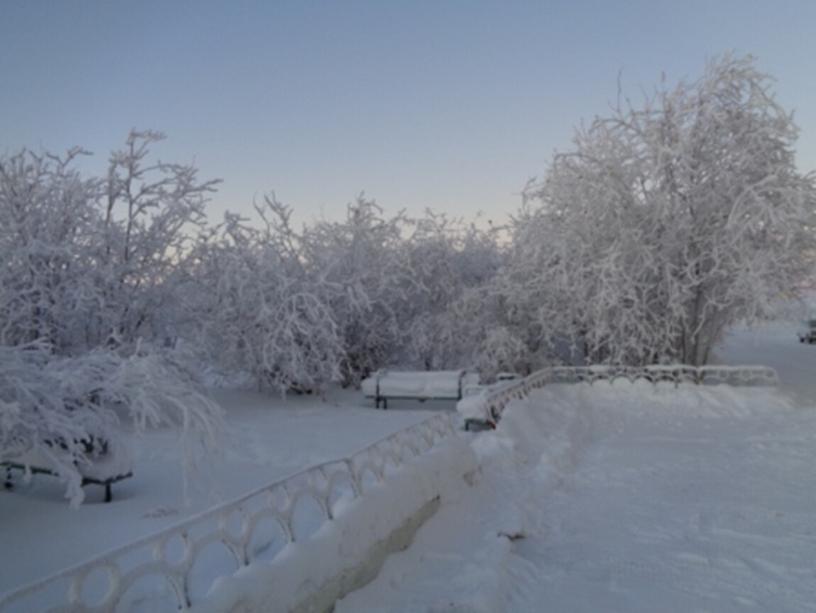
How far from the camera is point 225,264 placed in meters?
14.3

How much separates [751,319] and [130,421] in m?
13.5

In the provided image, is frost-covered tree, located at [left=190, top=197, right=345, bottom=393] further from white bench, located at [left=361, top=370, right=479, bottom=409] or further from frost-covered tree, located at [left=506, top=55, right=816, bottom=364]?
frost-covered tree, located at [left=506, top=55, right=816, bottom=364]

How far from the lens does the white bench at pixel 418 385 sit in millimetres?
13617

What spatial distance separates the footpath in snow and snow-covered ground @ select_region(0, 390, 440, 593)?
2.49 meters

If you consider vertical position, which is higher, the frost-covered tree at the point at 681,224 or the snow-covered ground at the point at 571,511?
the frost-covered tree at the point at 681,224

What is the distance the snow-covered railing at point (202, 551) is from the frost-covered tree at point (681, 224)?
10.4 metres

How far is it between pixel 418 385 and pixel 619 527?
856cm

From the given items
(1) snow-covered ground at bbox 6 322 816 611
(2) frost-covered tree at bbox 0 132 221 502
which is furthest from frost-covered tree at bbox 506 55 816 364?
(2) frost-covered tree at bbox 0 132 221 502

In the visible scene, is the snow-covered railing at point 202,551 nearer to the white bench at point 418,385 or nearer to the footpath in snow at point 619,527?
the footpath in snow at point 619,527

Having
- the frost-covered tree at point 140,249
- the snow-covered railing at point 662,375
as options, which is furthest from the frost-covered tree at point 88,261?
the snow-covered railing at point 662,375

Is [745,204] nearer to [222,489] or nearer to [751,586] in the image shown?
[751,586]

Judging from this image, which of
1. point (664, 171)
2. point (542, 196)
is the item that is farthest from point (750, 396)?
point (542, 196)

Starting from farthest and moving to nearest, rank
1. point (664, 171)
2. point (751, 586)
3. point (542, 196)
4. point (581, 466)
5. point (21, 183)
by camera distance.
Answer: point (542, 196)
point (664, 171)
point (21, 183)
point (581, 466)
point (751, 586)

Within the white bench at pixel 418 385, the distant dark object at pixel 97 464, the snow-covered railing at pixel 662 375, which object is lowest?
the distant dark object at pixel 97 464
